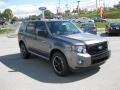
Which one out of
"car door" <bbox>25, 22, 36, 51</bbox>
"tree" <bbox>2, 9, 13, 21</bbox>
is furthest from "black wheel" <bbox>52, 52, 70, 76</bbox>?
"tree" <bbox>2, 9, 13, 21</bbox>

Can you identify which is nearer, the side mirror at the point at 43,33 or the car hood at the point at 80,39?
the car hood at the point at 80,39

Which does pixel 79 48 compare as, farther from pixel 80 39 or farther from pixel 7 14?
pixel 7 14

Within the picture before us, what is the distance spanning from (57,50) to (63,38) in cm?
44

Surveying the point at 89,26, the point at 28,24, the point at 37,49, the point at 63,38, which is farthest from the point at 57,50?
the point at 89,26

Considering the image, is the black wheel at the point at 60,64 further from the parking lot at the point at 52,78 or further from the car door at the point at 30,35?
the car door at the point at 30,35

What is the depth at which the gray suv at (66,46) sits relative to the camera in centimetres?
699

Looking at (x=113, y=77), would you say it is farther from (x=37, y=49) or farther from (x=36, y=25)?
(x=36, y=25)

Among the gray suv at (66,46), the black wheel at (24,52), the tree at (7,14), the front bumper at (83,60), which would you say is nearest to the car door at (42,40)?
the gray suv at (66,46)

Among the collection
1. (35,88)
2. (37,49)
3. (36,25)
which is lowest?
(35,88)

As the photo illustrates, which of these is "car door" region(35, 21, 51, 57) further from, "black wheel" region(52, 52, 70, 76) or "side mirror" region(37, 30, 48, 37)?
"black wheel" region(52, 52, 70, 76)

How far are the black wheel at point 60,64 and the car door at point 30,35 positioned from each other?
1880 mm

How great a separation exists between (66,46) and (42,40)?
1.65 meters

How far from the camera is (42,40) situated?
337 inches

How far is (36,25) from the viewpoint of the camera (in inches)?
374
